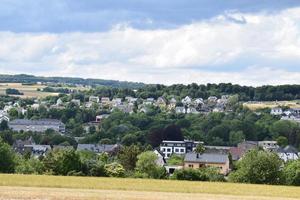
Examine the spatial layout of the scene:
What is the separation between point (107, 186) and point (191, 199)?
1125 centimetres

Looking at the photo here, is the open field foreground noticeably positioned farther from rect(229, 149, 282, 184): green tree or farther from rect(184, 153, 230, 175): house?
rect(184, 153, 230, 175): house

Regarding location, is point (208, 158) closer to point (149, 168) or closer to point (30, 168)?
point (149, 168)

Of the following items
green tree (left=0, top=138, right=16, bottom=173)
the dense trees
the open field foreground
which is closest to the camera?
the open field foreground

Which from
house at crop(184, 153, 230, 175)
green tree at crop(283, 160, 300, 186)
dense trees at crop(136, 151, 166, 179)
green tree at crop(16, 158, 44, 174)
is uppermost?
green tree at crop(283, 160, 300, 186)

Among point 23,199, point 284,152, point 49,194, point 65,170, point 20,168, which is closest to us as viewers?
point 23,199

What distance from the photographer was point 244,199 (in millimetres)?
42000

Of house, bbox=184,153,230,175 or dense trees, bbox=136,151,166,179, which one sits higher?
dense trees, bbox=136,151,166,179

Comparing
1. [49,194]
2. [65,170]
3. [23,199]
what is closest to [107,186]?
[49,194]

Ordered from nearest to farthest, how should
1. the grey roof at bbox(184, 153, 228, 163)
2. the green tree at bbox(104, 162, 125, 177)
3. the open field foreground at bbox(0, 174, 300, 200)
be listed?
the open field foreground at bbox(0, 174, 300, 200)
the green tree at bbox(104, 162, 125, 177)
the grey roof at bbox(184, 153, 228, 163)

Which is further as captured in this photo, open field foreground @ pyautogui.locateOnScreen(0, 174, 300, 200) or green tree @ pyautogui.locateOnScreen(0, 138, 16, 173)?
green tree @ pyautogui.locateOnScreen(0, 138, 16, 173)

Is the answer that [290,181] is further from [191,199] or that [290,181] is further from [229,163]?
[229,163]

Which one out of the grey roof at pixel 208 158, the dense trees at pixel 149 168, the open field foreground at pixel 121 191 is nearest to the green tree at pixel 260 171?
the dense trees at pixel 149 168

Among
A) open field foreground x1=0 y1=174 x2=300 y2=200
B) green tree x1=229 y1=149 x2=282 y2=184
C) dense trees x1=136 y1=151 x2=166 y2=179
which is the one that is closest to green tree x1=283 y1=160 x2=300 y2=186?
green tree x1=229 y1=149 x2=282 y2=184

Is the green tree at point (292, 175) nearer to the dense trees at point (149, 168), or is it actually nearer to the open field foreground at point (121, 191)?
the dense trees at point (149, 168)
